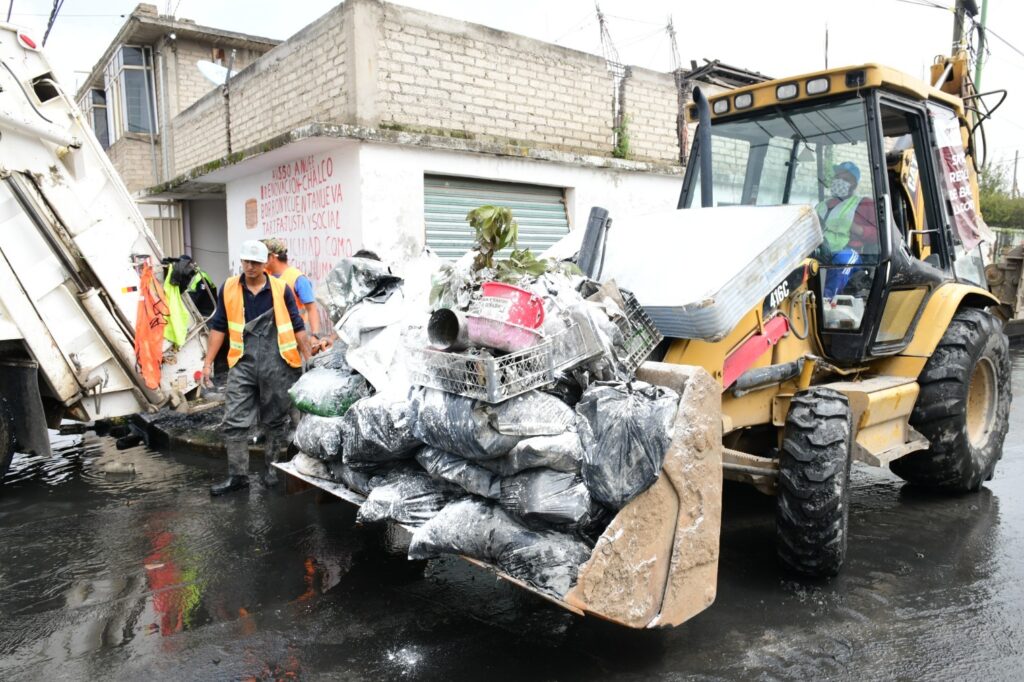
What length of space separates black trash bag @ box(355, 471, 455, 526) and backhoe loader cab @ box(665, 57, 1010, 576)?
1173 millimetres

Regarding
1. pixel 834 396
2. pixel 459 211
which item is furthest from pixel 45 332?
pixel 834 396

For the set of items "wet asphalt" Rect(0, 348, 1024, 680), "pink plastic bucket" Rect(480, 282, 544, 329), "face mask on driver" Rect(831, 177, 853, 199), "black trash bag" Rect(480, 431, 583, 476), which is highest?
"face mask on driver" Rect(831, 177, 853, 199)

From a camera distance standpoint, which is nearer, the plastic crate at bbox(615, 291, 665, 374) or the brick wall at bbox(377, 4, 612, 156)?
the plastic crate at bbox(615, 291, 665, 374)

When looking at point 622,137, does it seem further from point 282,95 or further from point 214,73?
point 214,73

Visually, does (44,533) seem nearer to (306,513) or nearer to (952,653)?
(306,513)

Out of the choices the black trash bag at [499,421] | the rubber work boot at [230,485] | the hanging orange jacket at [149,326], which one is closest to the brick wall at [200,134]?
the hanging orange jacket at [149,326]

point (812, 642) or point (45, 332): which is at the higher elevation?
point (45, 332)

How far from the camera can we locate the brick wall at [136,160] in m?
14.9

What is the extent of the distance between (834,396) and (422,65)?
570 centimetres

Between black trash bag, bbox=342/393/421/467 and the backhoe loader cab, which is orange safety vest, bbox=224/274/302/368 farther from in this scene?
the backhoe loader cab

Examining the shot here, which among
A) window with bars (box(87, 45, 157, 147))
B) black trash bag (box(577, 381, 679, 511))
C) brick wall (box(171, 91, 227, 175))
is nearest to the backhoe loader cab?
black trash bag (box(577, 381, 679, 511))

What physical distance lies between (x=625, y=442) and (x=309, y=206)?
622 cm

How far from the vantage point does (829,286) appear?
3.99 m

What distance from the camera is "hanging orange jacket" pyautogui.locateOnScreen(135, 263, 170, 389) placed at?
215 inches
